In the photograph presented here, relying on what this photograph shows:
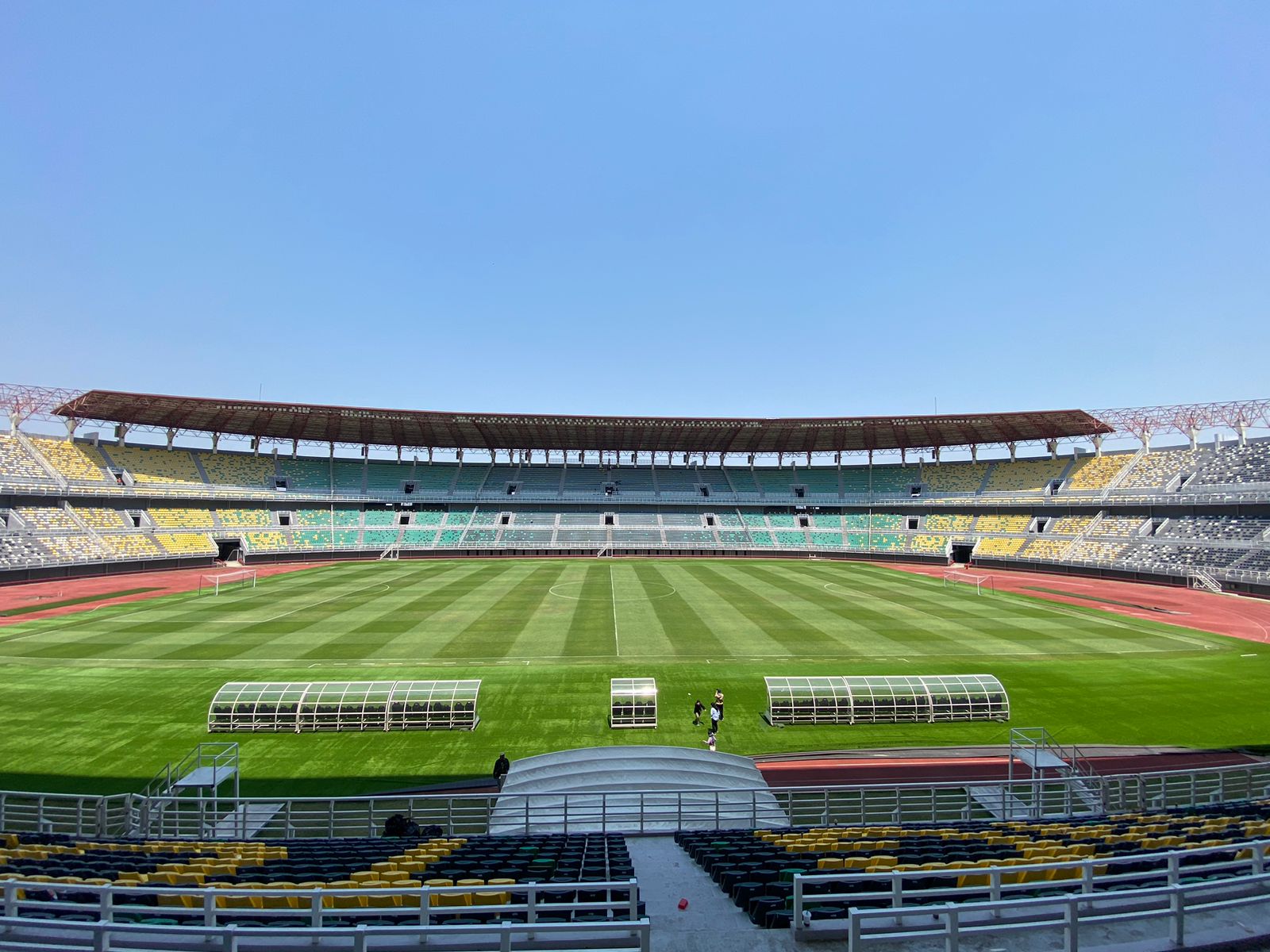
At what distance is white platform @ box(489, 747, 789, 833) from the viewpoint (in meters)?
12.0

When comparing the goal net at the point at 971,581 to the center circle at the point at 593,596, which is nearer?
the center circle at the point at 593,596

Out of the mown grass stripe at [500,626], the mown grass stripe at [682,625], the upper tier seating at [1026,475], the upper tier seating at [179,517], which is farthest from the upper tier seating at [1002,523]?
the upper tier seating at [179,517]

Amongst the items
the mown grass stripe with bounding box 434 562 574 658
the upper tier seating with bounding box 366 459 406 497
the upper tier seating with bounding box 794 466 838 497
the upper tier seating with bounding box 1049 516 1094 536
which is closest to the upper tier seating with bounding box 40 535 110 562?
the upper tier seating with bounding box 366 459 406 497

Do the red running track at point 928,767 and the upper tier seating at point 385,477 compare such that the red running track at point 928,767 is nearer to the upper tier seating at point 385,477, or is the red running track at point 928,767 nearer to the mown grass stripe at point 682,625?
the mown grass stripe at point 682,625

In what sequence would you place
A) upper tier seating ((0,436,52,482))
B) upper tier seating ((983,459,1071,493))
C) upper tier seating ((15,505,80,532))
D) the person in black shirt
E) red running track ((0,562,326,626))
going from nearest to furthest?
1. the person in black shirt
2. red running track ((0,562,326,626))
3. upper tier seating ((15,505,80,532))
4. upper tier seating ((0,436,52,482))
5. upper tier seating ((983,459,1071,493))

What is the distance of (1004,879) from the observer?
7.11 metres

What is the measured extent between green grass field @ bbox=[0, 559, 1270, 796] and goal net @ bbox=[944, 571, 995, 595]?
290 cm

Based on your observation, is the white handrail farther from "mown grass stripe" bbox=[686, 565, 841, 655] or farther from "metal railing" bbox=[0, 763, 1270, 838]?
"mown grass stripe" bbox=[686, 565, 841, 655]

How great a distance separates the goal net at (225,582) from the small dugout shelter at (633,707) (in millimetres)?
35372

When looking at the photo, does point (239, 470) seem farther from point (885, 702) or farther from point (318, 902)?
point (318, 902)

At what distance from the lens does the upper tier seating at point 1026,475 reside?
2662 inches

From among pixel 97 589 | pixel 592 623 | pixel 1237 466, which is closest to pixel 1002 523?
pixel 1237 466

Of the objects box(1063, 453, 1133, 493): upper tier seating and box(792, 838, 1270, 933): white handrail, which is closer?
box(792, 838, 1270, 933): white handrail

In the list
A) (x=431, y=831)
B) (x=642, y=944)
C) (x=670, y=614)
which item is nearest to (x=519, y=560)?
(x=670, y=614)
